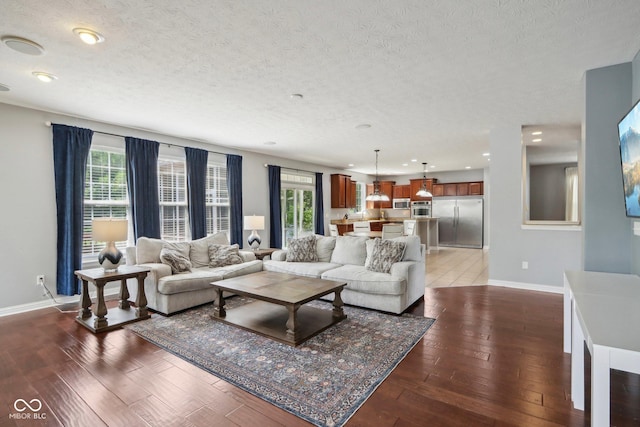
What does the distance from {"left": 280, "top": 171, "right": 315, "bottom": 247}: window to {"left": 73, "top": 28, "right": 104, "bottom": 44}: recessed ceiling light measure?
5.55 meters

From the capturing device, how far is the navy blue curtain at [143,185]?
4.86 meters

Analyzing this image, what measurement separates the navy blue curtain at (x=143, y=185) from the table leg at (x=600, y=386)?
5381 mm

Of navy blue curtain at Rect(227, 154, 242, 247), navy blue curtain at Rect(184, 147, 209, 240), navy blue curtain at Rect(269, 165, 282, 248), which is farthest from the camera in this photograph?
navy blue curtain at Rect(269, 165, 282, 248)

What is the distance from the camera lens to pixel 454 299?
4395 mm

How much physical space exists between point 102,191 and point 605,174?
6.29 metres

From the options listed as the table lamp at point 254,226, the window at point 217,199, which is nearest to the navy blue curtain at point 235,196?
the window at point 217,199

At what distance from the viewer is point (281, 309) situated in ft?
12.5

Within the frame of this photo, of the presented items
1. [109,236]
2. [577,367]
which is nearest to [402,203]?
[109,236]

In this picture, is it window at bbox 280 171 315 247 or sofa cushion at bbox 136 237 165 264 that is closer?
sofa cushion at bbox 136 237 165 264

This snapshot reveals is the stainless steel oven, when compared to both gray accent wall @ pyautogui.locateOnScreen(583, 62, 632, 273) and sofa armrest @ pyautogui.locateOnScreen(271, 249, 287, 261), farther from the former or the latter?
gray accent wall @ pyautogui.locateOnScreen(583, 62, 632, 273)

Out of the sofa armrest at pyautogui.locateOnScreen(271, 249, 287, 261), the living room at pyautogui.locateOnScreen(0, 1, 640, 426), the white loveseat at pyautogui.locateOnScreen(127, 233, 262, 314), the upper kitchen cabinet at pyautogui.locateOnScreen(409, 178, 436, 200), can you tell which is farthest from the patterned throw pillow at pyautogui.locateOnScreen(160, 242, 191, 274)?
the upper kitchen cabinet at pyautogui.locateOnScreen(409, 178, 436, 200)

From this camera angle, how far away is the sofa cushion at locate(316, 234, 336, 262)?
5094 millimetres

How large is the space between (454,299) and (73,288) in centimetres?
529

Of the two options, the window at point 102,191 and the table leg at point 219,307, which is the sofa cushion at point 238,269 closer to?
the table leg at point 219,307
